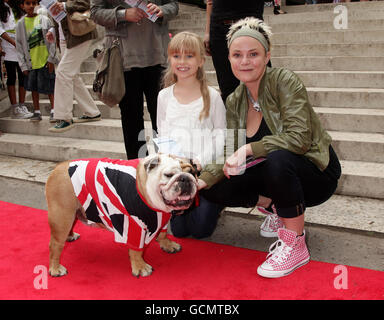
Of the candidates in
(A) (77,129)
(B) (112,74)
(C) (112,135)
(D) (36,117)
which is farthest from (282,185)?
(D) (36,117)

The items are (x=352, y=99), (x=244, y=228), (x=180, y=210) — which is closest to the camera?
(x=180, y=210)

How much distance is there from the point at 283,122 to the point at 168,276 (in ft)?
3.90

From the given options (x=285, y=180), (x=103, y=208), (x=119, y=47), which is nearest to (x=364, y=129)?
(x=285, y=180)

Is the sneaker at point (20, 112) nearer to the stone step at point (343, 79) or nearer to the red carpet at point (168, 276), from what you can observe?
the red carpet at point (168, 276)

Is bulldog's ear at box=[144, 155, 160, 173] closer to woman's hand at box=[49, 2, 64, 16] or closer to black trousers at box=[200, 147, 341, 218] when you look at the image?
black trousers at box=[200, 147, 341, 218]

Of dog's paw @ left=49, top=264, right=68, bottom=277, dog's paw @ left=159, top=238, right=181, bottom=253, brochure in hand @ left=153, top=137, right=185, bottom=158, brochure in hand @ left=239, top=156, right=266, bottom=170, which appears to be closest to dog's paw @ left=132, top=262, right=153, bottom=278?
dog's paw @ left=159, top=238, right=181, bottom=253

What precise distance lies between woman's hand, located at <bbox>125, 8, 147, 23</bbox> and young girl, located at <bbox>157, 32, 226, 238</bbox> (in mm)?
661

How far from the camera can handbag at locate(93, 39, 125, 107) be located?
3.34m

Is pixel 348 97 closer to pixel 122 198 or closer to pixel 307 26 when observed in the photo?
pixel 307 26

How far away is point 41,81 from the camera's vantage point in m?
5.64
